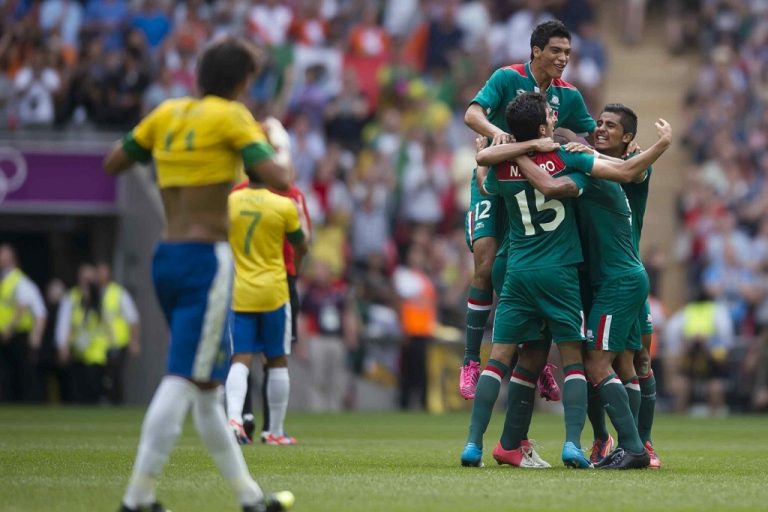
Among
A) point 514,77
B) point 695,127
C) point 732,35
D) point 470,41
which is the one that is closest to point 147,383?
point 470,41

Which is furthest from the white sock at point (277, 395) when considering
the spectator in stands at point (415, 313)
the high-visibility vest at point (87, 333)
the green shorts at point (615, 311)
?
the spectator in stands at point (415, 313)

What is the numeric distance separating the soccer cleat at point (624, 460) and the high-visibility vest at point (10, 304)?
543 inches

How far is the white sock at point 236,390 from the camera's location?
13453mm

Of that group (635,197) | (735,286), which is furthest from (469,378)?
(735,286)

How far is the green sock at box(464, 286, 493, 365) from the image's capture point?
11945mm

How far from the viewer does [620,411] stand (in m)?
10.7

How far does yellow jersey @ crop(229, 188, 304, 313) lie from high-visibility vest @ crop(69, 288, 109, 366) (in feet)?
32.4

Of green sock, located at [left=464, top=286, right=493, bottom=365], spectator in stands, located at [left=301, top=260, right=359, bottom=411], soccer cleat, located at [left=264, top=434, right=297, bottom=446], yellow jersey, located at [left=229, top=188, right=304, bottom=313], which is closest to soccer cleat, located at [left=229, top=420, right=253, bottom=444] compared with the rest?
soccer cleat, located at [left=264, top=434, right=297, bottom=446]

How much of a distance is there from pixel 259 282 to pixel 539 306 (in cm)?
376

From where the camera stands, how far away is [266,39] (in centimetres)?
2588

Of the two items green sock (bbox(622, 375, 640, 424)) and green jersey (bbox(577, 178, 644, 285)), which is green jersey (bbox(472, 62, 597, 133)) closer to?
green jersey (bbox(577, 178, 644, 285))

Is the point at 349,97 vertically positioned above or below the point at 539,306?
above

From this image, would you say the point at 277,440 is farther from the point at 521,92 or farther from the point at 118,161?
the point at 118,161

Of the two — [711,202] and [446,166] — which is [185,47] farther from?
[711,202]
